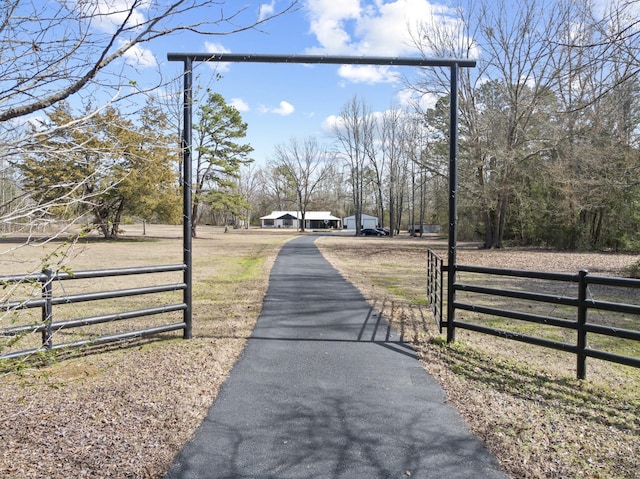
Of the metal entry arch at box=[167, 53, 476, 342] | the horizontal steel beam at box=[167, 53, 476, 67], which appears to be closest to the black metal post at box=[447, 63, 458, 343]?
the metal entry arch at box=[167, 53, 476, 342]

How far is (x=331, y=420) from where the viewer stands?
3689 mm

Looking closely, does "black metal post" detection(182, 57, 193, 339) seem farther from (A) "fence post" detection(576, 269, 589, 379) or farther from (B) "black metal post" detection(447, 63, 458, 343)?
(A) "fence post" detection(576, 269, 589, 379)

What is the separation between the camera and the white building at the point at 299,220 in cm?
9562

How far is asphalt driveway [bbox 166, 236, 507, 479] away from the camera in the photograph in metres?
2.99

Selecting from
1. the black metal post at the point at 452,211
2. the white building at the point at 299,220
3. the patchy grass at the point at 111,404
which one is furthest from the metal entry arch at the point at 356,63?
the white building at the point at 299,220

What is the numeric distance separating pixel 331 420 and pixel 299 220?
307ft

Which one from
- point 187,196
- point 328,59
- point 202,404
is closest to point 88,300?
point 187,196

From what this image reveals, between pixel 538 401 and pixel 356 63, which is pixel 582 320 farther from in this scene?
pixel 356 63

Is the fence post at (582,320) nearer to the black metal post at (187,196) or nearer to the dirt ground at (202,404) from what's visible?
the dirt ground at (202,404)

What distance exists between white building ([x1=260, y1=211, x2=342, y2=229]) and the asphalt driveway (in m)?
89.2

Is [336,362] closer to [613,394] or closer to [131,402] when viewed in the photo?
[131,402]

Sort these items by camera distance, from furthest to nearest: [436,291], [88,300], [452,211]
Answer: [436,291]
[452,211]
[88,300]

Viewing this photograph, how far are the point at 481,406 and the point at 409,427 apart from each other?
2.80ft

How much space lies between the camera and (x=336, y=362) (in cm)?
527
